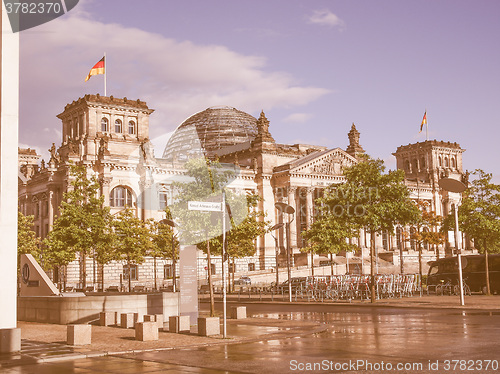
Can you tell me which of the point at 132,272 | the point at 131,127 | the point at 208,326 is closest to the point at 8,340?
the point at 208,326

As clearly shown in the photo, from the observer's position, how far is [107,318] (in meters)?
26.8

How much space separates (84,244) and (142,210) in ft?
141

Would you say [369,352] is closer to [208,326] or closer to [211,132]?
[208,326]

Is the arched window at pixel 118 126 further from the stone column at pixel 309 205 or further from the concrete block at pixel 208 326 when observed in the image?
the concrete block at pixel 208 326

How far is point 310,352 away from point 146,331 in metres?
5.85

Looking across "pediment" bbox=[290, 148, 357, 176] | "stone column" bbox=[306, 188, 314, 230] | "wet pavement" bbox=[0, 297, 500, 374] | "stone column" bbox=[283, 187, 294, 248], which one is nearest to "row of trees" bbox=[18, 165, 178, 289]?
"wet pavement" bbox=[0, 297, 500, 374]

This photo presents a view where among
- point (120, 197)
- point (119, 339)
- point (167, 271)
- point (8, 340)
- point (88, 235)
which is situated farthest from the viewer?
point (120, 197)

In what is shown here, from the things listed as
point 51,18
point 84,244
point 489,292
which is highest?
point 51,18

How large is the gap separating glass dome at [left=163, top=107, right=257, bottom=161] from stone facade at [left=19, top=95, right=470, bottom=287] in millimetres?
242

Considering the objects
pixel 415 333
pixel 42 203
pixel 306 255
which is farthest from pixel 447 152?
pixel 415 333

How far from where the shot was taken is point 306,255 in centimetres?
9881

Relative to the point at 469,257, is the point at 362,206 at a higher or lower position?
higher

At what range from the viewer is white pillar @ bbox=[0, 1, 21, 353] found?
17.9 meters

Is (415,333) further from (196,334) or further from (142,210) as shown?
(142,210)
